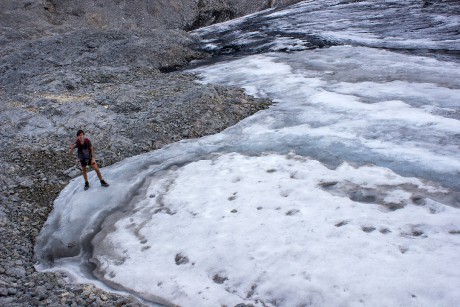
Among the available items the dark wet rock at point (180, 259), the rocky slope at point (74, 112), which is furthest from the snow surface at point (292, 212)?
the rocky slope at point (74, 112)

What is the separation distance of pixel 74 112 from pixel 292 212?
7.99 metres

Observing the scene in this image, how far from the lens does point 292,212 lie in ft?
21.6

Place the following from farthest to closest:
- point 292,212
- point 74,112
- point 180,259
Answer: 1. point 74,112
2. point 292,212
3. point 180,259

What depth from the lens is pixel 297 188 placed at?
7.30 meters

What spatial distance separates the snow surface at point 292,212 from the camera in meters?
5.04

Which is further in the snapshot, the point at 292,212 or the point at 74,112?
the point at 74,112

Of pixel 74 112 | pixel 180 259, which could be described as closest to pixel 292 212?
pixel 180 259

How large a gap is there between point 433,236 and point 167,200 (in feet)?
15.4

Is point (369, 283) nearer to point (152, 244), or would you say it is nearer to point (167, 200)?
point (152, 244)

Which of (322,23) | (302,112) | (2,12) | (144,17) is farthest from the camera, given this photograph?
(144,17)

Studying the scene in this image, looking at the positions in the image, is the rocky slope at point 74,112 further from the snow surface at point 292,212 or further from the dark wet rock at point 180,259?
the dark wet rock at point 180,259

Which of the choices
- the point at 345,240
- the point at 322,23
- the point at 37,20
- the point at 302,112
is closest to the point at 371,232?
the point at 345,240

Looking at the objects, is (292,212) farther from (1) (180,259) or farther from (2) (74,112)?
(2) (74,112)

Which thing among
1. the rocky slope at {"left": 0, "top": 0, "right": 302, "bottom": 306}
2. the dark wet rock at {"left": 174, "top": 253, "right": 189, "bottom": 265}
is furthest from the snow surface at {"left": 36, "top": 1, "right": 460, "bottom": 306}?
the rocky slope at {"left": 0, "top": 0, "right": 302, "bottom": 306}
